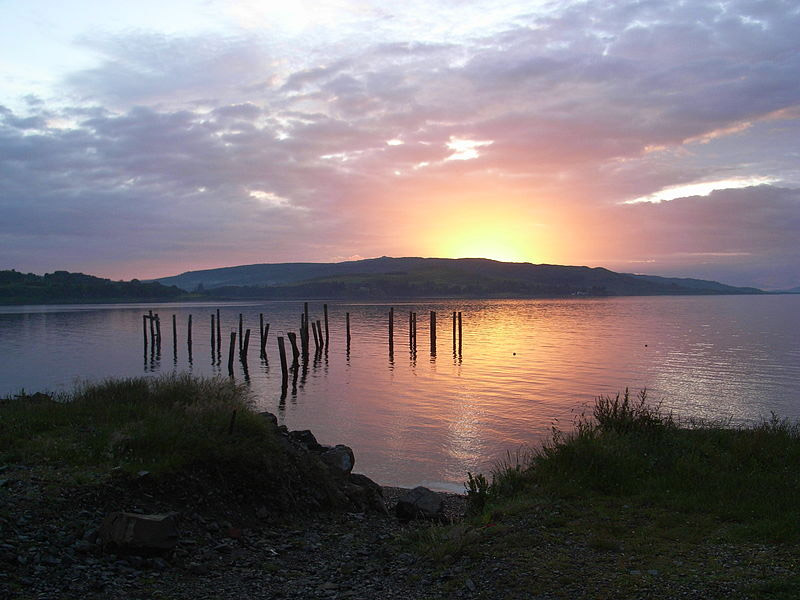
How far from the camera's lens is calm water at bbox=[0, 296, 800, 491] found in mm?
18688

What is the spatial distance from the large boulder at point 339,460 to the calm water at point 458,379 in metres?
3.22

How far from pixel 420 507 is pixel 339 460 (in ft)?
7.27

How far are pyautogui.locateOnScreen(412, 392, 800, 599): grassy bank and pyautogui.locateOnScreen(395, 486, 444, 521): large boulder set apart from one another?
3.10 feet

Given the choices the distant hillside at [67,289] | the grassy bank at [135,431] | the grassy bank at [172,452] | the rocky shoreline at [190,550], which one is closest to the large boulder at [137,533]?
the rocky shoreline at [190,550]

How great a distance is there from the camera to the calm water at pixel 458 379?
1869 cm

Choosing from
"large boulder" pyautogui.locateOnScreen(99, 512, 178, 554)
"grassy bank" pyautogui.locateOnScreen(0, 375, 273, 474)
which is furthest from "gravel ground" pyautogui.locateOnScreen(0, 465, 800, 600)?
"grassy bank" pyautogui.locateOnScreen(0, 375, 273, 474)

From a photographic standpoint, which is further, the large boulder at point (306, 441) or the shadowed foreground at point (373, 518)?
the large boulder at point (306, 441)

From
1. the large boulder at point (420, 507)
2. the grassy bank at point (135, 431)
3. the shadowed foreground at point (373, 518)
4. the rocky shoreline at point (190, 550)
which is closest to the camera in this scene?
the shadowed foreground at point (373, 518)

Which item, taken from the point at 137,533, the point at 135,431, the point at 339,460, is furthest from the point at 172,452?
the point at 339,460

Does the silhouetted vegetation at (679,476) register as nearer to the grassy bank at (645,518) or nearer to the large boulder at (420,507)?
the grassy bank at (645,518)

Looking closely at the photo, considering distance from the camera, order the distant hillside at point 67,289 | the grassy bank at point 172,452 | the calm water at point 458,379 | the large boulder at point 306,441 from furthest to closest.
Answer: the distant hillside at point 67,289 < the calm water at point 458,379 < the large boulder at point 306,441 < the grassy bank at point 172,452

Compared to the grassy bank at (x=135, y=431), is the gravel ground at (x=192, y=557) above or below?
below

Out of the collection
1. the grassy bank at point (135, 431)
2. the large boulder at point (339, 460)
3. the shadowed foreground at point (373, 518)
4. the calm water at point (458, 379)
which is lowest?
the calm water at point (458, 379)

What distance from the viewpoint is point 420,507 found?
400 inches
